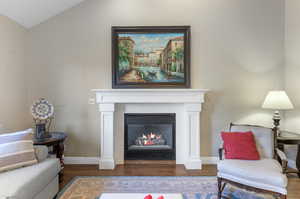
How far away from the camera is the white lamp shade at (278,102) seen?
347 cm

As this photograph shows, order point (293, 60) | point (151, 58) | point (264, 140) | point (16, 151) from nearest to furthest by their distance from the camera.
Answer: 1. point (16, 151)
2. point (264, 140)
3. point (293, 60)
4. point (151, 58)

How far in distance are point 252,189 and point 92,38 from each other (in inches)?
137

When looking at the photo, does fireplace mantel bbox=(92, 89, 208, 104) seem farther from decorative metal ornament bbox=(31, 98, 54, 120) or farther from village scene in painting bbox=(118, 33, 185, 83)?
decorative metal ornament bbox=(31, 98, 54, 120)

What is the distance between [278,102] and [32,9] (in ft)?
14.3

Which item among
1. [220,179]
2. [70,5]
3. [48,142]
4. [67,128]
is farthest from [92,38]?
[220,179]

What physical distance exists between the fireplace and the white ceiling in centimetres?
231

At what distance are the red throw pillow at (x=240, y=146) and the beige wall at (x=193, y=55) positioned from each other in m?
1.00

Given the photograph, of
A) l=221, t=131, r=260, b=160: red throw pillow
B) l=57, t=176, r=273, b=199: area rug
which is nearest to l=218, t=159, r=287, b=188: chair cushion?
l=221, t=131, r=260, b=160: red throw pillow

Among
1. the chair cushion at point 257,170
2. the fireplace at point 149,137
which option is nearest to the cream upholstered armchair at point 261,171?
the chair cushion at point 257,170

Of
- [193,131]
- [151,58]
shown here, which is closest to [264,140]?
[193,131]

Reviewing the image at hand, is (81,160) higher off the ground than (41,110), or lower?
lower

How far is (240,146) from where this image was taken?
290 centimetres

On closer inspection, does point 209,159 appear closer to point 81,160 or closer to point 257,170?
point 257,170

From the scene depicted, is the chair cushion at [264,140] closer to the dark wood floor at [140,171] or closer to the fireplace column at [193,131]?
the dark wood floor at [140,171]
